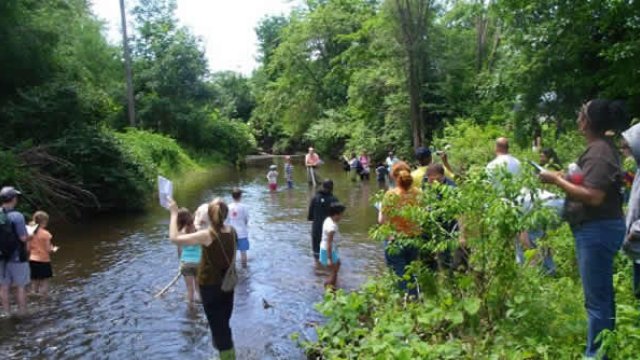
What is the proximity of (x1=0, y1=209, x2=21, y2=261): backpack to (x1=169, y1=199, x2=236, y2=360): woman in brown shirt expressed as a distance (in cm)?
323

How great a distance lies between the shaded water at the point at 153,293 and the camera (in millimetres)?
6945

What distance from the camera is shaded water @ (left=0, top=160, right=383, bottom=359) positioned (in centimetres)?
695

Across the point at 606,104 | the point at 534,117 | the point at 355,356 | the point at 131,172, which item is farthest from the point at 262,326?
the point at 534,117

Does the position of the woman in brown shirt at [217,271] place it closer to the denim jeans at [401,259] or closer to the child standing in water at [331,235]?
the denim jeans at [401,259]

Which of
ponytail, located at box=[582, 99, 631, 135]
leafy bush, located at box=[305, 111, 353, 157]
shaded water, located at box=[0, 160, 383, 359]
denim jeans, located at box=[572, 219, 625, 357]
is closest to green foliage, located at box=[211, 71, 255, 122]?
leafy bush, located at box=[305, 111, 353, 157]

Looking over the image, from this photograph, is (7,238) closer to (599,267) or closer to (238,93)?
(599,267)

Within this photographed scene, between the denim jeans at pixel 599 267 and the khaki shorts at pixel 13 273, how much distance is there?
7014 mm

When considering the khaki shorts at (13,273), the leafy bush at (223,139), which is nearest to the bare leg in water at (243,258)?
the khaki shorts at (13,273)

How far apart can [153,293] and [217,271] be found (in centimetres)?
396

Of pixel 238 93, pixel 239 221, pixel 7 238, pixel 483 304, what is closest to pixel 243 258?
pixel 239 221

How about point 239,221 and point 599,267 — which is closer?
point 599,267

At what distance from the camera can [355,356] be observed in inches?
197

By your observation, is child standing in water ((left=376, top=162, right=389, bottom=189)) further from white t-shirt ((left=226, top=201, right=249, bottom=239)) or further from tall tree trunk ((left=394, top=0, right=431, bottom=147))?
white t-shirt ((left=226, top=201, right=249, bottom=239))

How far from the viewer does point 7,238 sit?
24.7 feet
